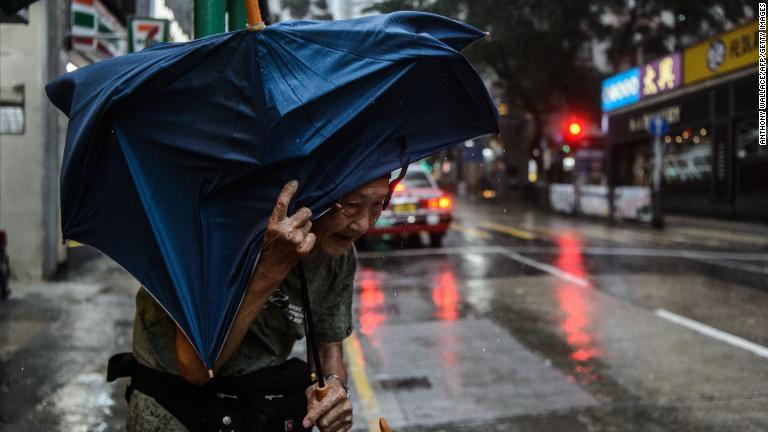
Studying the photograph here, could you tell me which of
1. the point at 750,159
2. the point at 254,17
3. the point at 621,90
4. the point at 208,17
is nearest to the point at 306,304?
the point at 254,17

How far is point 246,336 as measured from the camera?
2074mm

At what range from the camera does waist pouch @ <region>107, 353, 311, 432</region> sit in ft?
6.49

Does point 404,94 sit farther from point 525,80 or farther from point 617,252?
point 525,80

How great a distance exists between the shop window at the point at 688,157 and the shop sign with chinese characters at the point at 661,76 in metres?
1.90

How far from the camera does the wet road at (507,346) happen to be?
5142 millimetres

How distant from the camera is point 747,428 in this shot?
4.78 metres

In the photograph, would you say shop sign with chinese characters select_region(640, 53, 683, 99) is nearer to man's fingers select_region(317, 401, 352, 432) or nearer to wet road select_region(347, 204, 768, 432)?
wet road select_region(347, 204, 768, 432)

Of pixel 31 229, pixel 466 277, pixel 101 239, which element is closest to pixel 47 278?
pixel 31 229

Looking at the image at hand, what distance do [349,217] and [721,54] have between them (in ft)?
89.0

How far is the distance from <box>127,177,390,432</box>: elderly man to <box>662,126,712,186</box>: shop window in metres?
27.5

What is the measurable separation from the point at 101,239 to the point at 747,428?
438cm

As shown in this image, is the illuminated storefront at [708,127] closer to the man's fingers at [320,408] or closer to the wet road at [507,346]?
the wet road at [507,346]

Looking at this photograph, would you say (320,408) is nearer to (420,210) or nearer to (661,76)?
(420,210)

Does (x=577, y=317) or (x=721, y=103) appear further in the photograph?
(x=721, y=103)
